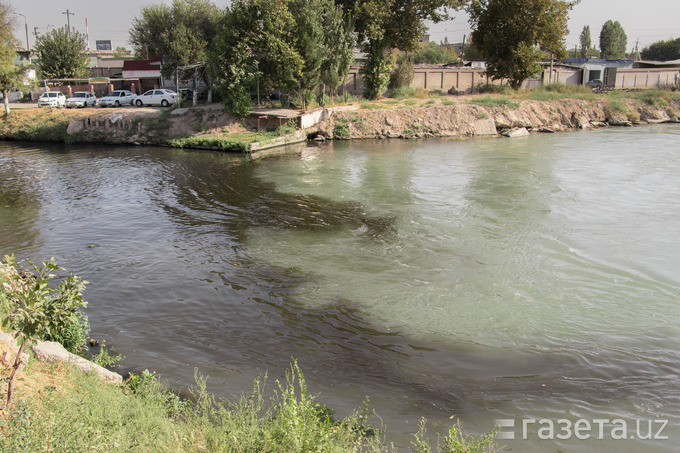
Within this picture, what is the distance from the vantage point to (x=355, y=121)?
36125mm

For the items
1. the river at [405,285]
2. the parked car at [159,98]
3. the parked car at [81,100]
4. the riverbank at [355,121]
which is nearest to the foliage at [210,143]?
the riverbank at [355,121]

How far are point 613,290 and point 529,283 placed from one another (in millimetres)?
1699

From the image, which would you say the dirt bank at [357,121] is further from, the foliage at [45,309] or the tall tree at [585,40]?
the tall tree at [585,40]

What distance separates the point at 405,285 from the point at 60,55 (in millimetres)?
55716

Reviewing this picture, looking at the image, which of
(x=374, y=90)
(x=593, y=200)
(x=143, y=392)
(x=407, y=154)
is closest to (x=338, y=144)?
(x=407, y=154)

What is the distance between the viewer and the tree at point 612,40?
322 feet

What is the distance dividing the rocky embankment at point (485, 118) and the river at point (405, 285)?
46.2 feet

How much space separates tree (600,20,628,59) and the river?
9154cm

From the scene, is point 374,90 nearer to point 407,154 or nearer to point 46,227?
point 407,154

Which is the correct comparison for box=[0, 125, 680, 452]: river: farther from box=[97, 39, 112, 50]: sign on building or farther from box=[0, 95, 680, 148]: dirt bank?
box=[97, 39, 112, 50]: sign on building

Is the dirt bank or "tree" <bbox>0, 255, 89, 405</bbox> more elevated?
the dirt bank

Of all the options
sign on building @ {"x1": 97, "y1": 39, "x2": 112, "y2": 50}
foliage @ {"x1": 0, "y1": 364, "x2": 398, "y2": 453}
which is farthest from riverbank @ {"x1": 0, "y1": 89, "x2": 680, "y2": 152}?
sign on building @ {"x1": 97, "y1": 39, "x2": 112, "y2": 50}

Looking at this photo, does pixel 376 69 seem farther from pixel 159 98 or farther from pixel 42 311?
pixel 42 311

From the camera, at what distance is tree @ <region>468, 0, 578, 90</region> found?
1620 inches
